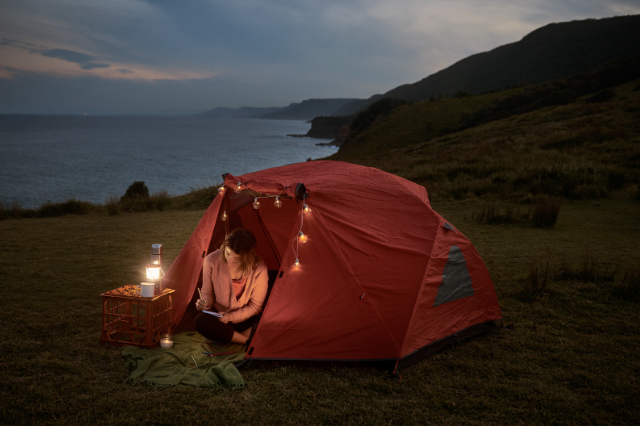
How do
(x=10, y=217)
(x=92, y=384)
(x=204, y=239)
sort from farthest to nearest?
(x=10, y=217)
(x=204, y=239)
(x=92, y=384)

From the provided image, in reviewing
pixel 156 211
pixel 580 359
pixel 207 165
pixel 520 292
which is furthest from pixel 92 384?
pixel 207 165

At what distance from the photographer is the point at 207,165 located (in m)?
59.6

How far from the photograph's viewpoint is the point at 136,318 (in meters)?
4.62

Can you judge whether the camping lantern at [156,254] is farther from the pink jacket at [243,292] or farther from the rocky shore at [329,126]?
the rocky shore at [329,126]

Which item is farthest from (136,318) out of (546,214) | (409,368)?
(546,214)

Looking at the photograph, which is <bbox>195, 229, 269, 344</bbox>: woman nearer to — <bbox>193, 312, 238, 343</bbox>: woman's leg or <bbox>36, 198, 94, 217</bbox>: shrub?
<bbox>193, 312, 238, 343</bbox>: woman's leg

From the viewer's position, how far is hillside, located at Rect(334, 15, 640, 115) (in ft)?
246

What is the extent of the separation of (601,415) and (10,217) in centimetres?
1652

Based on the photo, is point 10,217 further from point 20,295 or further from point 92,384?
point 92,384

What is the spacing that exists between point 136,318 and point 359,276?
256 centimetres

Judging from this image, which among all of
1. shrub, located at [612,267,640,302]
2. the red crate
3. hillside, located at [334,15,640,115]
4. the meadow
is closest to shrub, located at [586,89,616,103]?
the meadow

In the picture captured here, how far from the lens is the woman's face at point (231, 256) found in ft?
14.8

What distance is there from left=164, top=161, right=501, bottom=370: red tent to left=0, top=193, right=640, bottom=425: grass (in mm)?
250

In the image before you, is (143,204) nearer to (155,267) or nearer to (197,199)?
(197,199)
